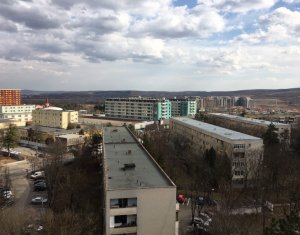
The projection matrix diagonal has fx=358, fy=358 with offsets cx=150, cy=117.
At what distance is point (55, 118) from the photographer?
125 feet

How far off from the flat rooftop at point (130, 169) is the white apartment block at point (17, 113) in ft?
104

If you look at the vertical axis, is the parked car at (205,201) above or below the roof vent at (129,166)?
below

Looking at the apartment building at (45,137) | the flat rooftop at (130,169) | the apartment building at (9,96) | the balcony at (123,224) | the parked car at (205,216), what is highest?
the apartment building at (9,96)

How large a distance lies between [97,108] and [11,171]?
48.1 meters

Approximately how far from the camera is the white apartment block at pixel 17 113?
45591 millimetres

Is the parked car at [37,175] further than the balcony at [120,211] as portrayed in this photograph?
Yes

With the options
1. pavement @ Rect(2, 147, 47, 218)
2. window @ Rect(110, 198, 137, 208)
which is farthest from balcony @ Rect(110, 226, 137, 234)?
pavement @ Rect(2, 147, 47, 218)

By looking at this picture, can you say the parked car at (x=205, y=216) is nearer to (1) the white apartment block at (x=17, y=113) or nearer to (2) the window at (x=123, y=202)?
(2) the window at (x=123, y=202)

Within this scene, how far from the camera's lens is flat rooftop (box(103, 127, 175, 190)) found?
9.91 m

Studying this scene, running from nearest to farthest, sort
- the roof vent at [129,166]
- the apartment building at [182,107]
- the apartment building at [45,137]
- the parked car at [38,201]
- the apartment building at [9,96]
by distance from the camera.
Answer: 1. the roof vent at [129,166]
2. the parked car at [38,201]
3. the apartment building at [45,137]
4. the apartment building at [182,107]
5. the apartment building at [9,96]

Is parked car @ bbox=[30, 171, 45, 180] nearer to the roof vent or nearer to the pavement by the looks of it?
the pavement

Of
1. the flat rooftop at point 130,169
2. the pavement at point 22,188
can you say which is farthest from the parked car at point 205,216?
the pavement at point 22,188

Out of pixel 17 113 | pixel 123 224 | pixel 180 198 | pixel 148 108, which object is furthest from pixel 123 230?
pixel 17 113

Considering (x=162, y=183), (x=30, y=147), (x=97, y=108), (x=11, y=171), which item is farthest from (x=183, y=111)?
(x=162, y=183)
